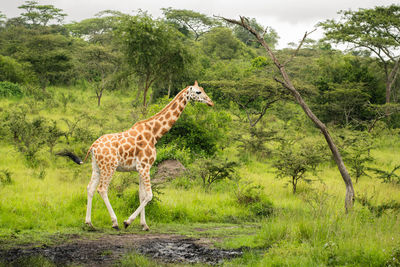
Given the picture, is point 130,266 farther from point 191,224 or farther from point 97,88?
point 97,88

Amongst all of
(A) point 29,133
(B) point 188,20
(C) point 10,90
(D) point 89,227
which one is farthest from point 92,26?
(D) point 89,227

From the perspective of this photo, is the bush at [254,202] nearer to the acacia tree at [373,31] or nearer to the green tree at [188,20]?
the acacia tree at [373,31]

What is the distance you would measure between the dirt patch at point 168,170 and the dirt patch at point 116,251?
607 centimetres

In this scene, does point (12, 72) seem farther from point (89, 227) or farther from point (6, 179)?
point (89, 227)

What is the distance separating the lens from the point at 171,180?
42.1 feet

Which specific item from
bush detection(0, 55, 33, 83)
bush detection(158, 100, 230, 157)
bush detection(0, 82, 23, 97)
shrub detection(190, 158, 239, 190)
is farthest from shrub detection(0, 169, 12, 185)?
bush detection(0, 55, 33, 83)

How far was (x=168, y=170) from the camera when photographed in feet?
44.3

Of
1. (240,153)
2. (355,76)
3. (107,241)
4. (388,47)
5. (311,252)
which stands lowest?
(240,153)

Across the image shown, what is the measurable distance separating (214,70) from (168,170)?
834 inches

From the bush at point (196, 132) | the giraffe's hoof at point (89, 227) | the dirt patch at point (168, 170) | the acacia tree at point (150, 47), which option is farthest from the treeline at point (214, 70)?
the giraffe's hoof at point (89, 227)

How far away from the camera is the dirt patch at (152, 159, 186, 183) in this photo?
1320 centimetres

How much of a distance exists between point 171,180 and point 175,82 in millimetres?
18858

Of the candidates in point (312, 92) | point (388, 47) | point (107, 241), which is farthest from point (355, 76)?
point (107, 241)

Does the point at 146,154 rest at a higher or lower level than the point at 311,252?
higher
